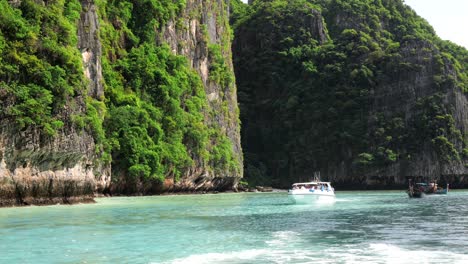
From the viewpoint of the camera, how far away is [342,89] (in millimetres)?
95250

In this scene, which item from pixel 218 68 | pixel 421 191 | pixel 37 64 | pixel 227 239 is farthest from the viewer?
pixel 218 68

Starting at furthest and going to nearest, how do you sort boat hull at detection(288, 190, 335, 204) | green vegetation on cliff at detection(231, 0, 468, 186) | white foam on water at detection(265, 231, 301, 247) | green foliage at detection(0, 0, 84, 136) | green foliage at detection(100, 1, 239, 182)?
green vegetation on cliff at detection(231, 0, 468, 186)
green foliage at detection(100, 1, 239, 182)
boat hull at detection(288, 190, 335, 204)
green foliage at detection(0, 0, 84, 136)
white foam on water at detection(265, 231, 301, 247)

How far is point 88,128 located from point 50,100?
19.9ft

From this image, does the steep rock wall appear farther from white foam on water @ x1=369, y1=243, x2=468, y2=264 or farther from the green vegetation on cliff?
the green vegetation on cliff

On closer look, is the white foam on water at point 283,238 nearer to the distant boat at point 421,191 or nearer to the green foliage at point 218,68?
the distant boat at point 421,191

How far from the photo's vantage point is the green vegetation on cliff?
86812mm

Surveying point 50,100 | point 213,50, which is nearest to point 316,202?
point 50,100

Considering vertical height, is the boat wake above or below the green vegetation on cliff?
below

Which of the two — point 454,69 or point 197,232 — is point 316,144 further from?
point 197,232

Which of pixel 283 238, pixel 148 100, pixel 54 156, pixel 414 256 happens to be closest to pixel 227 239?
pixel 283 238

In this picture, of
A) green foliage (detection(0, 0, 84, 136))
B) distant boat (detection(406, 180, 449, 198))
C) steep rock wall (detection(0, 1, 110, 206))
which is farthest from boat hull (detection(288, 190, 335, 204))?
green foliage (detection(0, 0, 84, 136))

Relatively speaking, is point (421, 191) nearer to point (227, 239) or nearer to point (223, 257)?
point (227, 239)

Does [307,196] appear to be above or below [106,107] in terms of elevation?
below

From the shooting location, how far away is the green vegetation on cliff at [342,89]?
86.8 m
